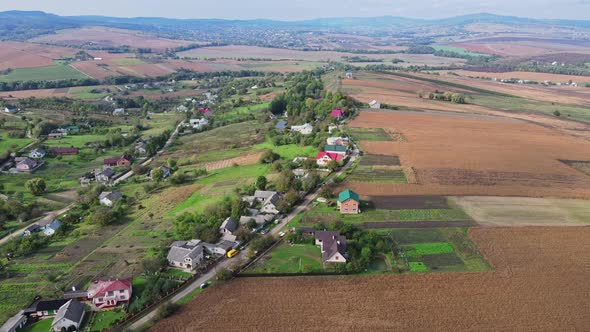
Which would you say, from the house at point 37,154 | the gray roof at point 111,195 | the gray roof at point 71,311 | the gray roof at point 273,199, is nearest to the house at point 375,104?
the gray roof at point 273,199

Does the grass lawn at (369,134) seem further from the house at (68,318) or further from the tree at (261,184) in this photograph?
the house at (68,318)

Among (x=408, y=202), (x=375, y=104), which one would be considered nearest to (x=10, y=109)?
(x=375, y=104)

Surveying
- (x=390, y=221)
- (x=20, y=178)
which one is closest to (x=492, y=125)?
(x=390, y=221)

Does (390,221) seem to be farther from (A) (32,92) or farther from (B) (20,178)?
(A) (32,92)

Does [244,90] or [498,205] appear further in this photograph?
[244,90]

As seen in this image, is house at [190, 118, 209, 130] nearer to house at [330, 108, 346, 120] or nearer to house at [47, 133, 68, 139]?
house at [47, 133, 68, 139]

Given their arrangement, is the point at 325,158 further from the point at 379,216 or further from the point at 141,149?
the point at 141,149

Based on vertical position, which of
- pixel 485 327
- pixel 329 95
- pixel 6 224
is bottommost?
pixel 6 224
